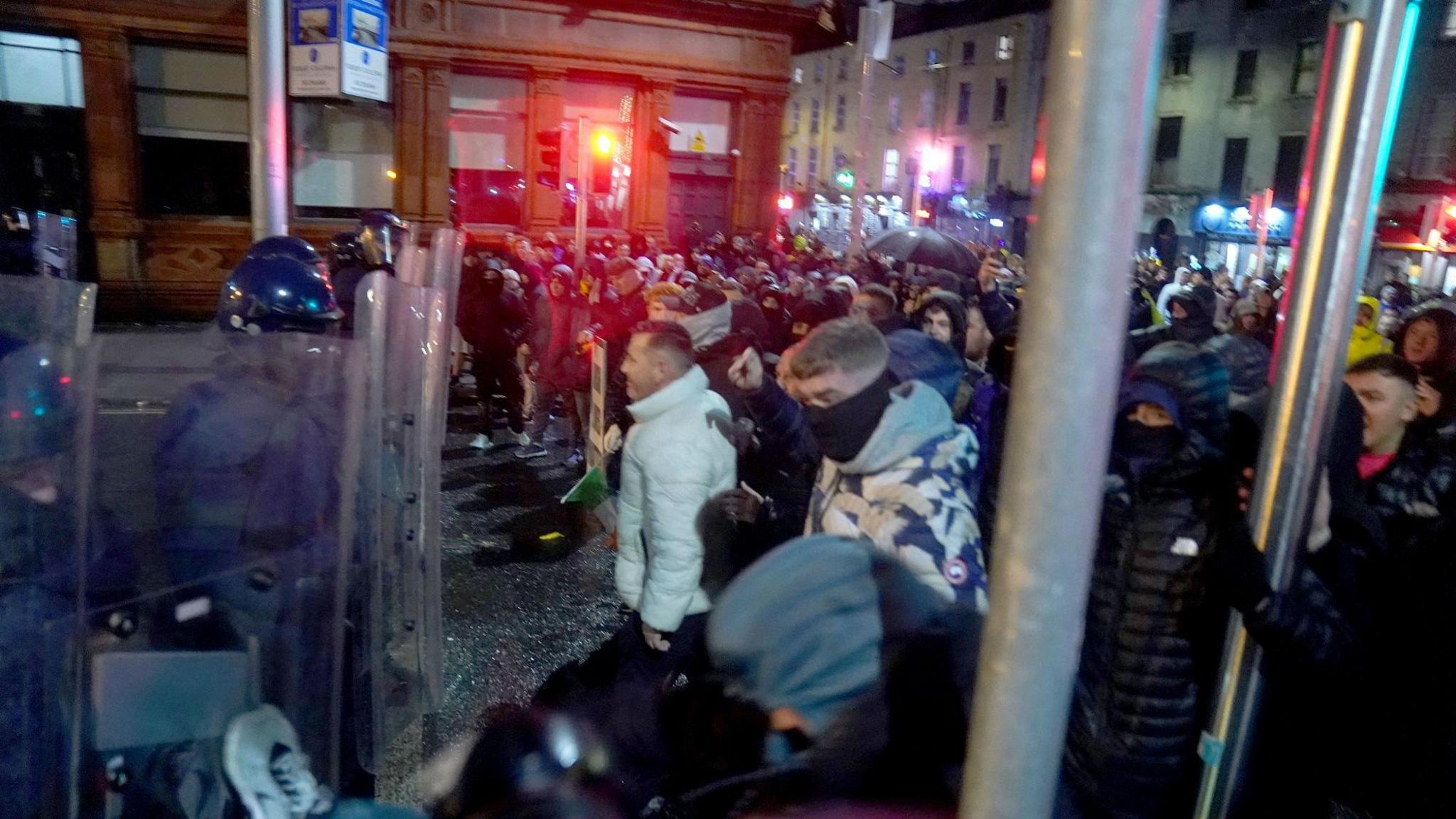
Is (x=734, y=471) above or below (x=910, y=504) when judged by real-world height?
below

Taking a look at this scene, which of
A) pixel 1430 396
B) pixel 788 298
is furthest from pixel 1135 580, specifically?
pixel 788 298

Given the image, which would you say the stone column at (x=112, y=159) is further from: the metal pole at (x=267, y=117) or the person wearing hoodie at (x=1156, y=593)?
the person wearing hoodie at (x=1156, y=593)

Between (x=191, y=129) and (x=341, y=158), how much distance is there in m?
2.48

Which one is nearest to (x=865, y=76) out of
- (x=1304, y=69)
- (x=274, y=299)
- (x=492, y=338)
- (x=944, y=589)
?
(x=492, y=338)

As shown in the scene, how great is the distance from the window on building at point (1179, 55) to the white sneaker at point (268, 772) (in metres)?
43.5

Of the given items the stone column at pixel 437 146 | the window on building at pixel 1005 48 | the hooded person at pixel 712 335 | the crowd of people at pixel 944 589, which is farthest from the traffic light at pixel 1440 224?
the window on building at pixel 1005 48

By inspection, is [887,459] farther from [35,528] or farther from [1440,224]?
[1440,224]

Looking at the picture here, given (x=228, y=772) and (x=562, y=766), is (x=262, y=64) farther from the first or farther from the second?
(x=562, y=766)

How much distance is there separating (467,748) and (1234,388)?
3.00 metres

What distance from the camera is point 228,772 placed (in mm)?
2473

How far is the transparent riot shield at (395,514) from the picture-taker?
372 cm

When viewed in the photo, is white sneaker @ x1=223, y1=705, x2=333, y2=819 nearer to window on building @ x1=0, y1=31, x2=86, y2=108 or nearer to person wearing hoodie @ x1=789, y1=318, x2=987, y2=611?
person wearing hoodie @ x1=789, y1=318, x2=987, y2=611

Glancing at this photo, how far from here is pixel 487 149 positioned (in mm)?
19672

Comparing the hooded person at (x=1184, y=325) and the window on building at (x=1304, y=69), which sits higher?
the window on building at (x=1304, y=69)
